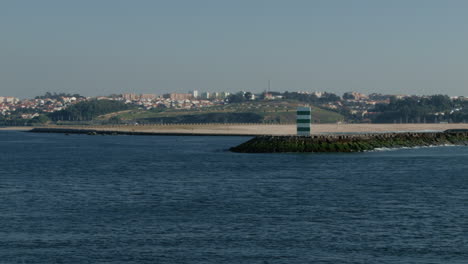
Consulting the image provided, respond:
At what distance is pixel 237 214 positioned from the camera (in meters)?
39.7

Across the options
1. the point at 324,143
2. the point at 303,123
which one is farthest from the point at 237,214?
the point at 303,123

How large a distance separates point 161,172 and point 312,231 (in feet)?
116

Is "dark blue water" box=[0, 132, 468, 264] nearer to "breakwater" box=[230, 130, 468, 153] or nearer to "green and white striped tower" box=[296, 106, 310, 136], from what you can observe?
"breakwater" box=[230, 130, 468, 153]

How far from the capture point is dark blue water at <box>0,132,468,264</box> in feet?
97.6

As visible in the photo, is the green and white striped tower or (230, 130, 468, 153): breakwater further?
the green and white striped tower

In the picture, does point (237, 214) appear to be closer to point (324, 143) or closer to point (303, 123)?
point (324, 143)

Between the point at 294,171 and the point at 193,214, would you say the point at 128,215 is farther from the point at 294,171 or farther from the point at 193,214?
the point at 294,171

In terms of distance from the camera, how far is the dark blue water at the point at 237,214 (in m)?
29.7

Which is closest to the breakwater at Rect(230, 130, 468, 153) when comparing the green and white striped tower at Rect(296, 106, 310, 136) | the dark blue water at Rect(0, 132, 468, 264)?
the green and white striped tower at Rect(296, 106, 310, 136)

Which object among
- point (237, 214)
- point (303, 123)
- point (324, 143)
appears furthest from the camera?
point (303, 123)

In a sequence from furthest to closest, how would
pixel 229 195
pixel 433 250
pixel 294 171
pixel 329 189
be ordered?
pixel 294 171 → pixel 329 189 → pixel 229 195 → pixel 433 250

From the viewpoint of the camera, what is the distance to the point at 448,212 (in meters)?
39.7

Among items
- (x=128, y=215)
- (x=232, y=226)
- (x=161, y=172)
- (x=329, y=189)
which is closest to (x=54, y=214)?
(x=128, y=215)

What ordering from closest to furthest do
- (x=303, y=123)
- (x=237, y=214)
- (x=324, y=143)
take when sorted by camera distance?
1. (x=237, y=214)
2. (x=324, y=143)
3. (x=303, y=123)
